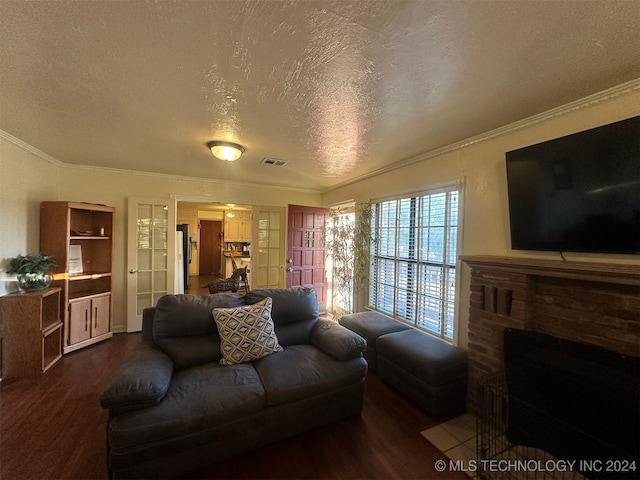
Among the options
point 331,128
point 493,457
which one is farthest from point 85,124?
point 493,457

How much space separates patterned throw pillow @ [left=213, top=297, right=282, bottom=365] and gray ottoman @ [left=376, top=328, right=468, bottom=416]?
1151 mm

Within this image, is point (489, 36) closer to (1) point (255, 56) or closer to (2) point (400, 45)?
(2) point (400, 45)

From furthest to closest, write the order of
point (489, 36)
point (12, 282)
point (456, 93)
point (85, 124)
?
point (12, 282) < point (85, 124) < point (456, 93) < point (489, 36)

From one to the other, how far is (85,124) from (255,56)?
1936 mm

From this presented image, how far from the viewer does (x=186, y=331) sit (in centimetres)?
213

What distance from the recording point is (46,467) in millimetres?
1595

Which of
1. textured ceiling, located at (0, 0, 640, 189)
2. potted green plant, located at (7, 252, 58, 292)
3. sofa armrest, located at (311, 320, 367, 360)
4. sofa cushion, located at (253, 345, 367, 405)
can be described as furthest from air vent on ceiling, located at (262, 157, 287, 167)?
potted green plant, located at (7, 252, 58, 292)

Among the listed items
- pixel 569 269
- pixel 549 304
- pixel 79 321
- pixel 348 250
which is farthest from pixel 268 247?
pixel 569 269

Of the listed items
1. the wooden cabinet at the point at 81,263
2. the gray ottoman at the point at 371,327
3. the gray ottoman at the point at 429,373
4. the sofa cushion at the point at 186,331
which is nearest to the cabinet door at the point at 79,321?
the wooden cabinet at the point at 81,263

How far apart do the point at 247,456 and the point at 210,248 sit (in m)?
8.21

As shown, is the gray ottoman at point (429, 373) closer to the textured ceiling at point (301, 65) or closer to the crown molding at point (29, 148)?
the textured ceiling at point (301, 65)

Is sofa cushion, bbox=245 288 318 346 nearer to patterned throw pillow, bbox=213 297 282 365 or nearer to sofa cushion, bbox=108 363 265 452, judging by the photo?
patterned throw pillow, bbox=213 297 282 365

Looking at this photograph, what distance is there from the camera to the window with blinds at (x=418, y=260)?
2.78 meters

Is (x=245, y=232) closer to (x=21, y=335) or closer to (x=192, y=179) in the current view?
(x=192, y=179)
